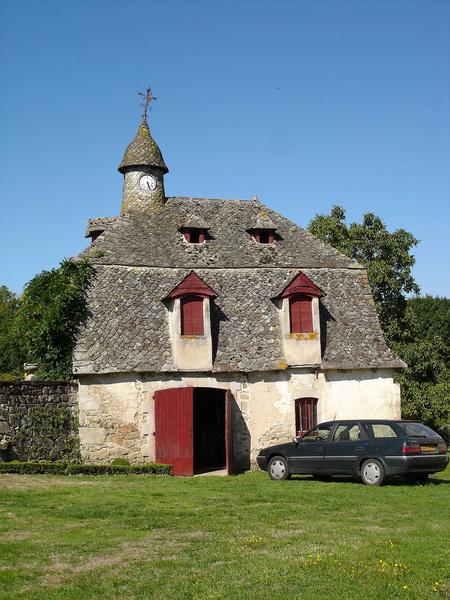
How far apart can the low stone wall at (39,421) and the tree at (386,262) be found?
2032 cm

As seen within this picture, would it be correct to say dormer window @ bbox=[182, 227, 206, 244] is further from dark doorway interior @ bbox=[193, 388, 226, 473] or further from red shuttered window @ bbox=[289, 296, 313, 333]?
dark doorway interior @ bbox=[193, 388, 226, 473]

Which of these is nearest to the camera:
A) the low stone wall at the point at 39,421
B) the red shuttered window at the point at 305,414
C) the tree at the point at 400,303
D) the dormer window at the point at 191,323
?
the low stone wall at the point at 39,421

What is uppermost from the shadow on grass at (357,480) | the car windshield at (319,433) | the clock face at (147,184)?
the clock face at (147,184)

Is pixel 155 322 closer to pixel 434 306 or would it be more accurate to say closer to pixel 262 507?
pixel 262 507

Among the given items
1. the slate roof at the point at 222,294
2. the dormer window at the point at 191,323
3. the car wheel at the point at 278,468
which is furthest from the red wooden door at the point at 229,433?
the car wheel at the point at 278,468

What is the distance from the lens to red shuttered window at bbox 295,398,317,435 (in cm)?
A: 2461

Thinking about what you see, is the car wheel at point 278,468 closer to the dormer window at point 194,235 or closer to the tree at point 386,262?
the dormer window at point 194,235

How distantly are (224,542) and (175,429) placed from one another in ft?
40.8

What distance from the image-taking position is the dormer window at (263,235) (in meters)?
27.6

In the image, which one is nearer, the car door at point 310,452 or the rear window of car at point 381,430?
the rear window of car at point 381,430

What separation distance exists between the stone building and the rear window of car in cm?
613

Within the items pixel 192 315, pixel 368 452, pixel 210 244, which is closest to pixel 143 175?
pixel 210 244

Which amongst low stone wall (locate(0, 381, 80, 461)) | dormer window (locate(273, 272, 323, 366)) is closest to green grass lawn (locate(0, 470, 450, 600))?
low stone wall (locate(0, 381, 80, 461))

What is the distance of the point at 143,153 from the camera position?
29.9 m
